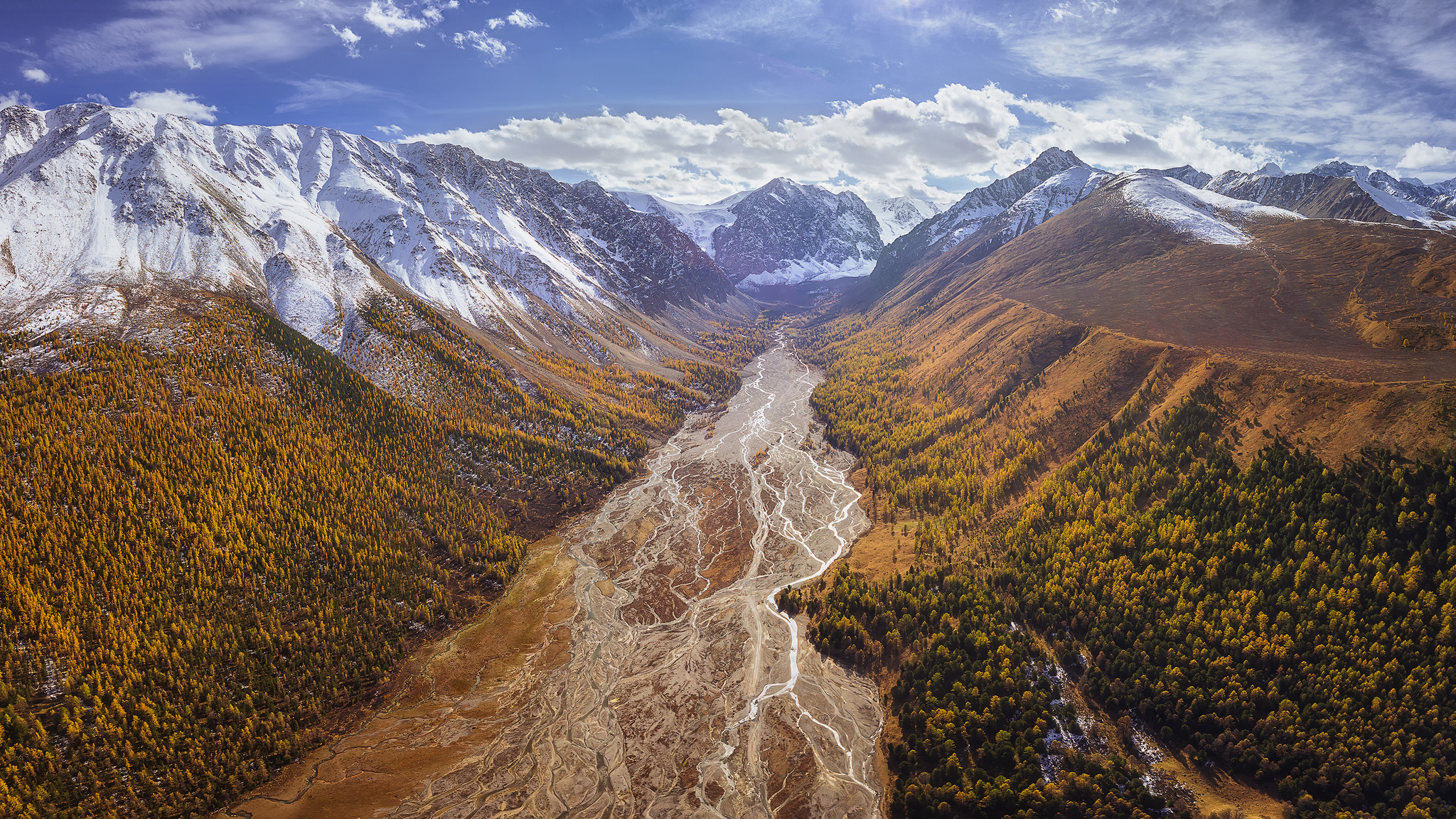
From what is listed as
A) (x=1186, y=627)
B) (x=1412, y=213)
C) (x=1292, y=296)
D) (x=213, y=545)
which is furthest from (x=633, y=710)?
(x=1412, y=213)

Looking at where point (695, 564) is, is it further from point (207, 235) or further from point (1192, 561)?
point (207, 235)

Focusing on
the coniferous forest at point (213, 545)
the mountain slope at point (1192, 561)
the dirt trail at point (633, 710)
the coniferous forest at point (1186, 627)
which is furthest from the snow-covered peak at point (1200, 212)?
the coniferous forest at point (213, 545)

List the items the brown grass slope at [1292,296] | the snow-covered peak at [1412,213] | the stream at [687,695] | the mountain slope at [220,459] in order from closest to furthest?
the mountain slope at [220,459] → the stream at [687,695] → the brown grass slope at [1292,296] → the snow-covered peak at [1412,213]

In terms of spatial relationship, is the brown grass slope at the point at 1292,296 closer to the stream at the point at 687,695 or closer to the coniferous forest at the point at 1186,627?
the coniferous forest at the point at 1186,627

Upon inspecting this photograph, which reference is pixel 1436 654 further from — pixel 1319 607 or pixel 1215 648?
pixel 1215 648

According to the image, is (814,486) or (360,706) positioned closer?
(360,706)

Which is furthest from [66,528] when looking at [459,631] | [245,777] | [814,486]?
[814,486]
